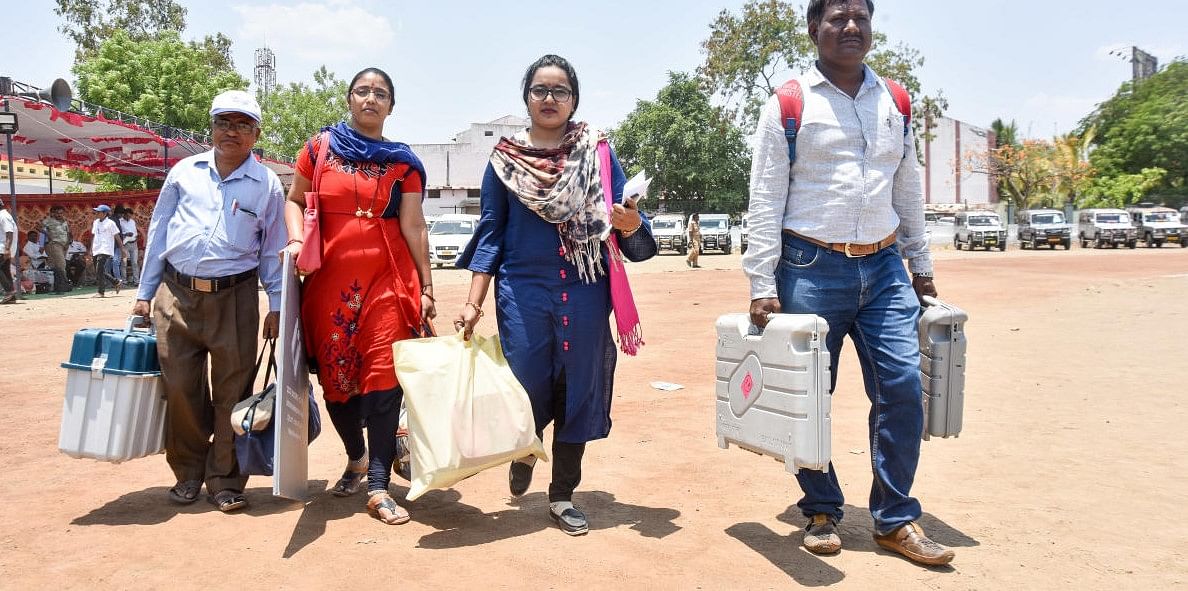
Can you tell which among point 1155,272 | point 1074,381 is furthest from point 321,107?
point 1074,381

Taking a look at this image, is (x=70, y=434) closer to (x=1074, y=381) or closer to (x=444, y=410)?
(x=444, y=410)

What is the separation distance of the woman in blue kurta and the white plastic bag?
149 millimetres

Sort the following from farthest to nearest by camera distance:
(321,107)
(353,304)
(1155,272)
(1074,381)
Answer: (321,107) < (1155,272) < (1074,381) < (353,304)

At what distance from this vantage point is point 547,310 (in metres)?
3.52

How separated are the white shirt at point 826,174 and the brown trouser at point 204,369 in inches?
88.8

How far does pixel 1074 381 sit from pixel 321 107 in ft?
149

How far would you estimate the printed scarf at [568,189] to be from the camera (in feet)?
11.3

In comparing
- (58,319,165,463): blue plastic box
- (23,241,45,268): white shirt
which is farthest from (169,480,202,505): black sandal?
(23,241,45,268): white shirt

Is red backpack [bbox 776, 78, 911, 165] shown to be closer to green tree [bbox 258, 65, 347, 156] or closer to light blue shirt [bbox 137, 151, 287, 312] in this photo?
light blue shirt [bbox 137, 151, 287, 312]

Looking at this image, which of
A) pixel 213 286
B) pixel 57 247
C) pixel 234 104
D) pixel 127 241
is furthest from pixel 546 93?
pixel 57 247

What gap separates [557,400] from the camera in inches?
145

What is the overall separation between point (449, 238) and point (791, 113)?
902 inches

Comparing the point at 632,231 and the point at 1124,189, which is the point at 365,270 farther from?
the point at 1124,189

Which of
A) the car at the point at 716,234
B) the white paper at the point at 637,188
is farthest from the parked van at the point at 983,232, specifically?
the white paper at the point at 637,188
